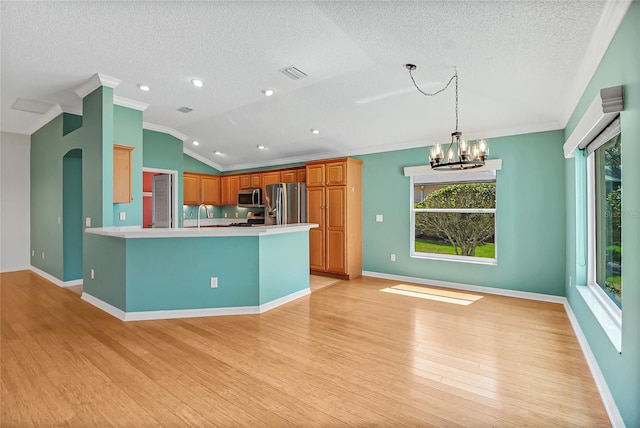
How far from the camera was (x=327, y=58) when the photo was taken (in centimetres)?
333

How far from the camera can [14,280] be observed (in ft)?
17.3

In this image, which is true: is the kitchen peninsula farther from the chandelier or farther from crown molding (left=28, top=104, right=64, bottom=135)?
crown molding (left=28, top=104, right=64, bottom=135)

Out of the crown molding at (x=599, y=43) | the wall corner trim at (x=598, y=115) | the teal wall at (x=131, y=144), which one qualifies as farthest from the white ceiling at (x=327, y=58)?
the wall corner trim at (x=598, y=115)

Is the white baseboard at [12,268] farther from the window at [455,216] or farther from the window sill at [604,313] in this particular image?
the window sill at [604,313]

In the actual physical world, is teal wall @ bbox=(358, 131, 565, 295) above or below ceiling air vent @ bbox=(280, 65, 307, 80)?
below

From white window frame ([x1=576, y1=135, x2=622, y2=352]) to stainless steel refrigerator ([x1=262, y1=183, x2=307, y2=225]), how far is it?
420cm

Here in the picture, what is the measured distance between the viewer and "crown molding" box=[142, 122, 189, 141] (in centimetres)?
556

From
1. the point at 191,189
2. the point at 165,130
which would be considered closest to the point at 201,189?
the point at 191,189

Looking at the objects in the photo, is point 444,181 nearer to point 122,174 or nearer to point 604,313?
point 604,313

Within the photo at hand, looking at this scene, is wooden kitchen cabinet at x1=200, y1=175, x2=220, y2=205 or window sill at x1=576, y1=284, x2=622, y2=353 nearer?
window sill at x1=576, y1=284, x2=622, y2=353

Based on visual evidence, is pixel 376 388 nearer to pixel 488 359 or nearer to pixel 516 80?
pixel 488 359

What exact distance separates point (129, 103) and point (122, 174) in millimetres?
1042

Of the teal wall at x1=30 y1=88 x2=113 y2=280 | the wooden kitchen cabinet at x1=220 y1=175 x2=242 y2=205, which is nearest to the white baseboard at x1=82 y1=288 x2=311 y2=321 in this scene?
the teal wall at x1=30 y1=88 x2=113 y2=280

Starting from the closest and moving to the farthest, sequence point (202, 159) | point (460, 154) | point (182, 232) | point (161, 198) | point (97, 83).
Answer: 1. point (460, 154)
2. point (182, 232)
3. point (97, 83)
4. point (161, 198)
5. point (202, 159)
